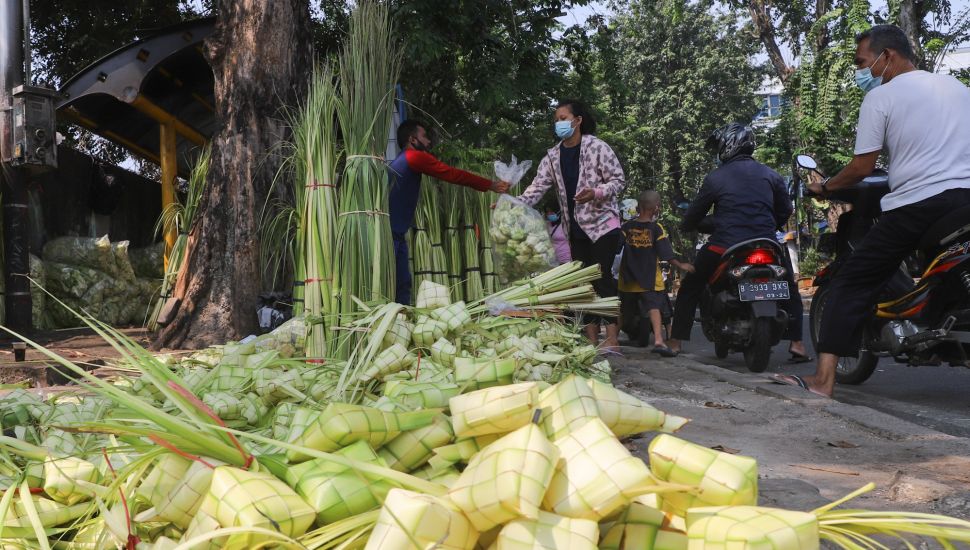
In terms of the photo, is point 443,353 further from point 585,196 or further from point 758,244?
point 758,244

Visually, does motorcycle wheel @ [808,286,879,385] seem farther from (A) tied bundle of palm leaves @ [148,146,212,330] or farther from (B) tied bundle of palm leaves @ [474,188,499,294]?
(A) tied bundle of palm leaves @ [148,146,212,330]

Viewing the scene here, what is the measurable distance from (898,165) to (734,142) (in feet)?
6.37

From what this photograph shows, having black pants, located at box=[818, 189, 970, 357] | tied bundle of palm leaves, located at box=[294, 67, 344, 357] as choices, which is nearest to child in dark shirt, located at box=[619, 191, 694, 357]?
black pants, located at box=[818, 189, 970, 357]

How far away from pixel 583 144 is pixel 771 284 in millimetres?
1510

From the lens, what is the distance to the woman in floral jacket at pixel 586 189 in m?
4.70

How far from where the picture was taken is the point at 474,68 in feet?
26.3

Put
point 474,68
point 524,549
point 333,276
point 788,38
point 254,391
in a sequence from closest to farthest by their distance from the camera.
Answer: point 524,549
point 254,391
point 333,276
point 474,68
point 788,38

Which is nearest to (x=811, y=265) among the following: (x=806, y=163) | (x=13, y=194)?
(x=806, y=163)

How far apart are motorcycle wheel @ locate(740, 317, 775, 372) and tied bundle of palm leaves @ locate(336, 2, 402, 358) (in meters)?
2.70

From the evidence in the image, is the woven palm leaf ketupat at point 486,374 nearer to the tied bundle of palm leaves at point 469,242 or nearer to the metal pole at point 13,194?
the tied bundle of palm leaves at point 469,242

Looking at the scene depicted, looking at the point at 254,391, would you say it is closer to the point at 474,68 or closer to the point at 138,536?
the point at 138,536

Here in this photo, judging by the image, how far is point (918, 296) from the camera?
374cm

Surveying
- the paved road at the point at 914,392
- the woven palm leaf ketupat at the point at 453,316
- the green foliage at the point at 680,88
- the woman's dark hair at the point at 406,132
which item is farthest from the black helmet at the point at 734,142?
the green foliage at the point at 680,88

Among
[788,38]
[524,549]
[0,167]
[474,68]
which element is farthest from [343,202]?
[788,38]
